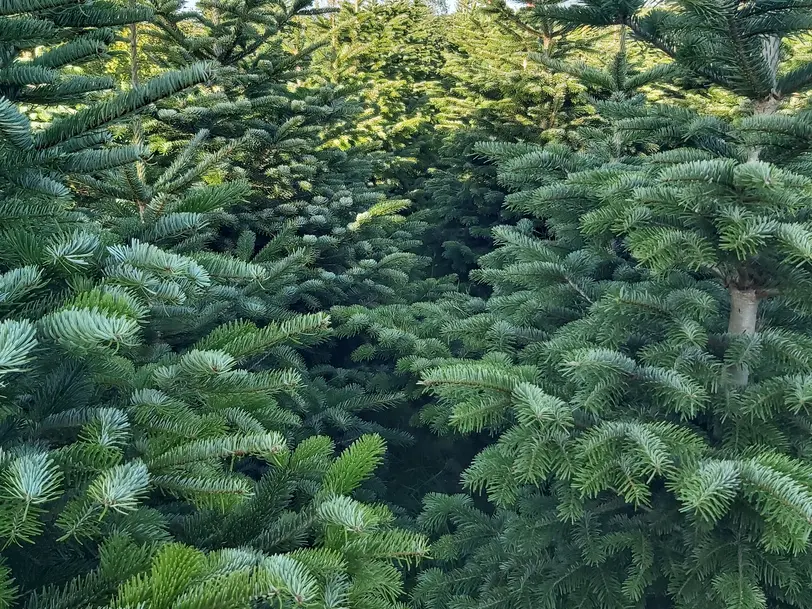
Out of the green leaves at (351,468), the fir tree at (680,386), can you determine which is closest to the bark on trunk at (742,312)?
the fir tree at (680,386)

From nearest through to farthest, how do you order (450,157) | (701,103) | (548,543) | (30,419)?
(30,419), (548,543), (701,103), (450,157)

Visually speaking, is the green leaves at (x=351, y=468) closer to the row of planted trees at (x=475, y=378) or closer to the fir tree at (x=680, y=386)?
the row of planted trees at (x=475, y=378)

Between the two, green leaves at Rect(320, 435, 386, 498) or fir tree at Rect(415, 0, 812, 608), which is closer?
green leaves at Rect(320, 435, 386, 498)

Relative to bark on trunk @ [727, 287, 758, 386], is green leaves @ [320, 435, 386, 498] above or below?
below

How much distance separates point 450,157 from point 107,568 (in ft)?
25.2

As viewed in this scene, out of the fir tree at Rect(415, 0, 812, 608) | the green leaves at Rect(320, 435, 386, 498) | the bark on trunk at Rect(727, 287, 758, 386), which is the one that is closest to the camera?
the green leaves at Rect(320, 435, 386, 498)

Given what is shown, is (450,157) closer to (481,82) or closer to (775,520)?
(481,82)

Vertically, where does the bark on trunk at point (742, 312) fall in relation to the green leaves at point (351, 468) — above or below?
above

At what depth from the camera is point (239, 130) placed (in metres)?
5.15

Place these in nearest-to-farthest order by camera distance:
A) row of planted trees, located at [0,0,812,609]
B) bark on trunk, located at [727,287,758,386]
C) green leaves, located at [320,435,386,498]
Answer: row of planted trees, located at [0,0,812,609] → green leaves, located at [320,435,386,498] → bark on trunk, located at [727,287,758,386]

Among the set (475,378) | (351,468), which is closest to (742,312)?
(475,378)

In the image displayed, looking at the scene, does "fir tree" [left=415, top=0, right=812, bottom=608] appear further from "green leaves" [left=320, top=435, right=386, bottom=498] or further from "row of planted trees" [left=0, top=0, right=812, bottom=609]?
"green leaves" [left=320, top=435, right=386, bottom=498]

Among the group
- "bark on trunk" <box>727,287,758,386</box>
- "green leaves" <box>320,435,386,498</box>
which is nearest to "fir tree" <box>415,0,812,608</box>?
"bark on trunk" <box>727,287,758,386</box>

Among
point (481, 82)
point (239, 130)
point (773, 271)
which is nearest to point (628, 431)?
point (773, 271)
